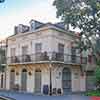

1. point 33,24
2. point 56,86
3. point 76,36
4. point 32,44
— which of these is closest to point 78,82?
point 56,86

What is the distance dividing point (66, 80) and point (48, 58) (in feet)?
13.8

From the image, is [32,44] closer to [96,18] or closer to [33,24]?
[33,24]

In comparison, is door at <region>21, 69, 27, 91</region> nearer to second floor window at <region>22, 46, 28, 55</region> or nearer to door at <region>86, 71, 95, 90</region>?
second floor window at <region>22, 46, 28, 55</region>

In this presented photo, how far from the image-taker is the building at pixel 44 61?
76.5ft

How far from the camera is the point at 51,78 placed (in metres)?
23.1

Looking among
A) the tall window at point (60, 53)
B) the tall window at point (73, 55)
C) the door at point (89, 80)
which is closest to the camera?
the tall window at point (60, 53)

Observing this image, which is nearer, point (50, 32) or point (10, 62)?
point (50, 32)

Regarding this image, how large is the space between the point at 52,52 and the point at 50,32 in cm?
232

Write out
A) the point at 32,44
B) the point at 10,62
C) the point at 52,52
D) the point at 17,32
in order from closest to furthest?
the point at 52,52
the point at 32,44
the point at 10,62
the point at 17,32

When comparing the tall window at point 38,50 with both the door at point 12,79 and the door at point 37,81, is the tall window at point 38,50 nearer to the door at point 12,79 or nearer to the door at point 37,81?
the door at point 37,81

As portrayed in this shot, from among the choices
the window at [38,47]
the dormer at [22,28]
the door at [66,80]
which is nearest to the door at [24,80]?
the window at [38,47]

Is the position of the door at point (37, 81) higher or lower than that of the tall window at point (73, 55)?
lower

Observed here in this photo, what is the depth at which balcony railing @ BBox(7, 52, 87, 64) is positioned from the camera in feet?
74.4

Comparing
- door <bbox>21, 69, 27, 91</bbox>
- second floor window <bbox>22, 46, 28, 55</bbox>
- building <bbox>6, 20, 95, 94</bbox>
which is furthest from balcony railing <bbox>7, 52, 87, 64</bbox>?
door <bbox>21, 69, 27, 91</bbox>
